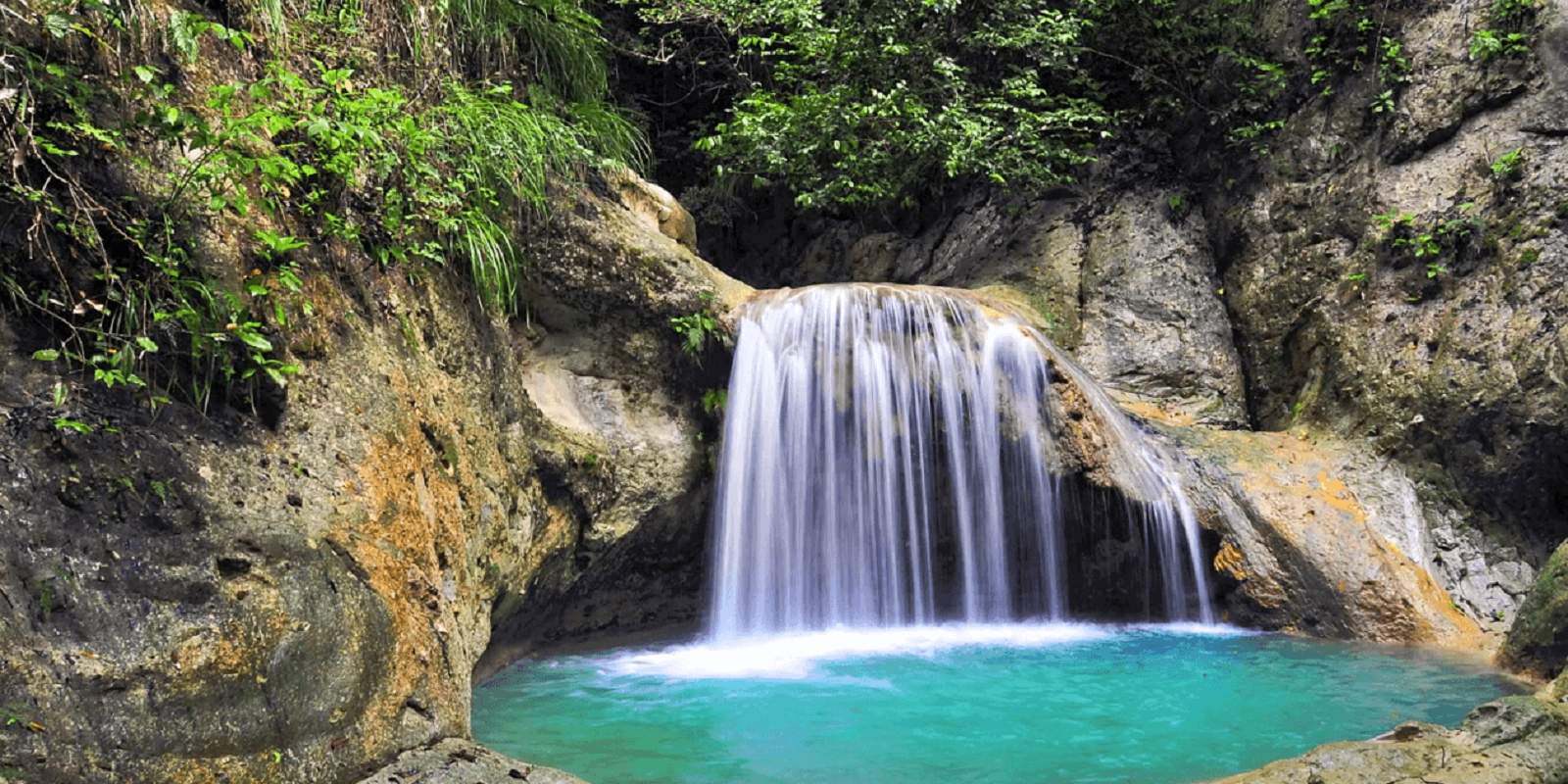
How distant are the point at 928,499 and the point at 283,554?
5027mm

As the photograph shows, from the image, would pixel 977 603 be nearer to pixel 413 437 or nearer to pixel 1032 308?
pixel 1032 308

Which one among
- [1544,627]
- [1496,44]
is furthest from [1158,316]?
[1544,627]

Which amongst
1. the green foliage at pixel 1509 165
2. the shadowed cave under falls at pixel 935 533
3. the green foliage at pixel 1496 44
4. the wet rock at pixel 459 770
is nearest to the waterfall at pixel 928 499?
the shadowed cave under falls at pixel 935 533

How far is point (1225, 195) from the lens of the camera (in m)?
10.1

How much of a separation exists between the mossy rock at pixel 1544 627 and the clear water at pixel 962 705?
0.20 meters

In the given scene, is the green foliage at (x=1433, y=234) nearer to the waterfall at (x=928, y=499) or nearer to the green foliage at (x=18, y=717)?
the waterfall at (x=928, y=499)

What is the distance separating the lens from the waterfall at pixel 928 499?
24.6 ft

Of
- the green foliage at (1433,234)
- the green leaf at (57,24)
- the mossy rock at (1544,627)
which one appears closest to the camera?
the green leaf at (57,24)

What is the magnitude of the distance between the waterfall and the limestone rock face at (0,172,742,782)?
5.81 feet

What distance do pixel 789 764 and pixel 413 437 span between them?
7.11 feet

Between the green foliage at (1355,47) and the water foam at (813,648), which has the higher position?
the green foliage at (1355,47)

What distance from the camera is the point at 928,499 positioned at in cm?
773

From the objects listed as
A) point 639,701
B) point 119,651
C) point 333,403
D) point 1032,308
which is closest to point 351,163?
point 333,403

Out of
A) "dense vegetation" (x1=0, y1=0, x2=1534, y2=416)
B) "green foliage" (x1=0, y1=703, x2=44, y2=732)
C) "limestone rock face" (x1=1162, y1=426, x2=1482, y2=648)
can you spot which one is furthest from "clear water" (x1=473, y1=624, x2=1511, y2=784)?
"dense vegetation" (x1=0, y1=0, x2=1534, y2=416)
